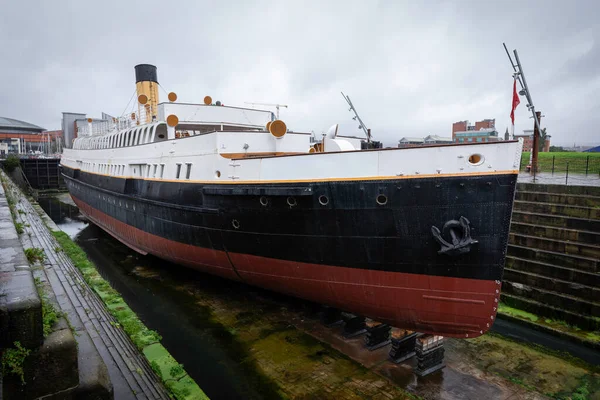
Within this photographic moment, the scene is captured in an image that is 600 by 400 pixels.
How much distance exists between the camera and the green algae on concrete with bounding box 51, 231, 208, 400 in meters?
6.46

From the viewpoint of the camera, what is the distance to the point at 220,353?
26.8ft

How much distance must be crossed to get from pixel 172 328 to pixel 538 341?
9102 millimetres

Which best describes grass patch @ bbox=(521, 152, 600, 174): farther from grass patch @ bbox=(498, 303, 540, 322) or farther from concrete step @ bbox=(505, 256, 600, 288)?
grass patch @ bbox=(498, 303, 540, 322)

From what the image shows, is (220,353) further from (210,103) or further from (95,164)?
(95,164)

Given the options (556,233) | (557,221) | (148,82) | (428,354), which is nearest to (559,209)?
(557,221)

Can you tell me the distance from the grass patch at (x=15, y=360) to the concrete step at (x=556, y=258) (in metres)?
12.2

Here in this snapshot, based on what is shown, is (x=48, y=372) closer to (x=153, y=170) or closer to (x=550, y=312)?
(x=153, y=170)

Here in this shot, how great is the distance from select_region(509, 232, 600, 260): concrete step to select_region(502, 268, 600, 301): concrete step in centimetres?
70

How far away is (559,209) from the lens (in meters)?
11.8

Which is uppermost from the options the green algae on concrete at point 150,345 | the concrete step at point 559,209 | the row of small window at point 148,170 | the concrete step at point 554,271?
the row of small window at point 148,170

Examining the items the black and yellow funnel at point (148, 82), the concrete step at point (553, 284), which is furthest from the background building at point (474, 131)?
the black and yellow funnel at point (148, 82)

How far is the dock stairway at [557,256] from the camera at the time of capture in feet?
31.7

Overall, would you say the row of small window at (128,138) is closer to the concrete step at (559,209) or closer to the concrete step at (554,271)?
the concrete step at (554,271)

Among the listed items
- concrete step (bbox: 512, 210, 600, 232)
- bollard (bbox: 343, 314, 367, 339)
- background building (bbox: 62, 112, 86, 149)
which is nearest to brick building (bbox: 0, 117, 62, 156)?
background building (bbox: 62, 112, 86, 149)
